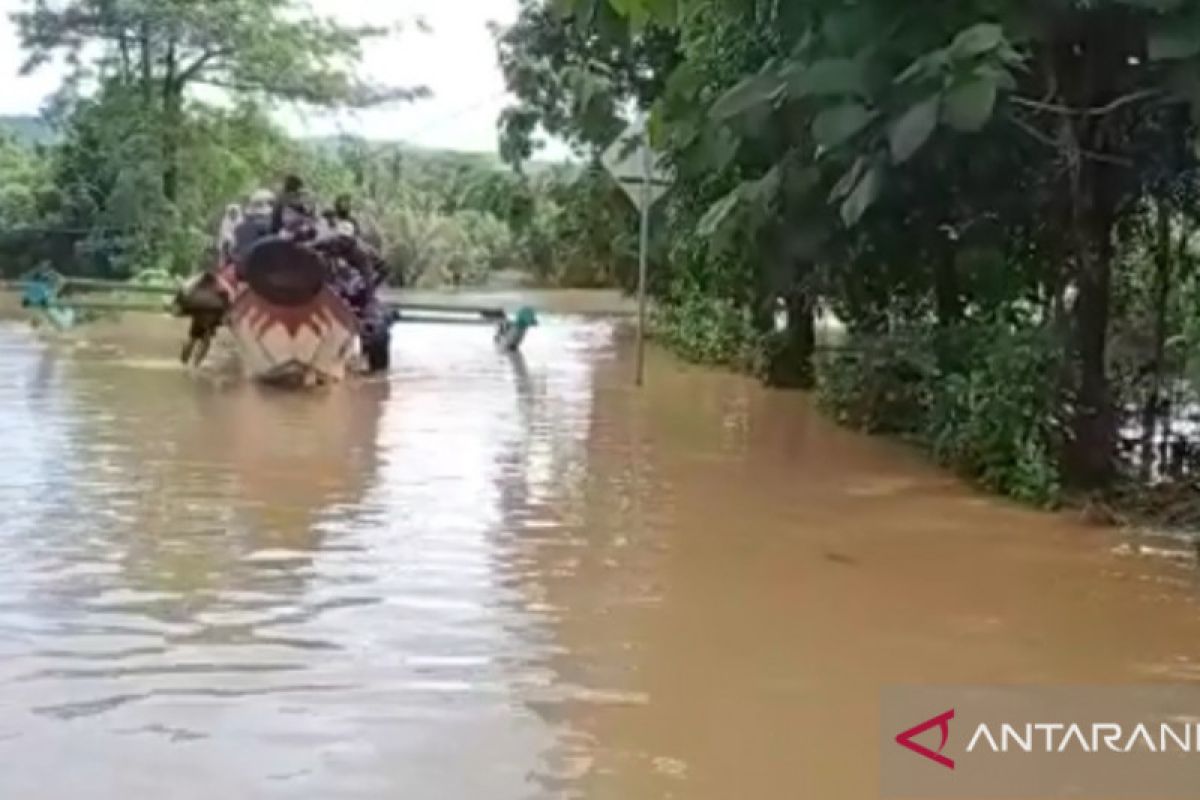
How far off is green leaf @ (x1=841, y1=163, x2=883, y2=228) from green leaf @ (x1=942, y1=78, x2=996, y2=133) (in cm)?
70

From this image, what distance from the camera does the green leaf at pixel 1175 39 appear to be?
24.4ft

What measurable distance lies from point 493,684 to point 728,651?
3.05 ft

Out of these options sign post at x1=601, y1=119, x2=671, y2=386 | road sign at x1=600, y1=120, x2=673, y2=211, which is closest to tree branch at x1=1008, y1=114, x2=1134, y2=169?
road sign at x1=600, y1=120, x2=673, y2=211

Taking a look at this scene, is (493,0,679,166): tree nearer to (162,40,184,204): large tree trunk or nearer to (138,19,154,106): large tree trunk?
(162,40,184,204): large tree trunk

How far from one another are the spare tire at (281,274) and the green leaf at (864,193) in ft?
27.2

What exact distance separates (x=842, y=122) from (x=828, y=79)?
220 millimetres

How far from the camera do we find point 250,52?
33219mm

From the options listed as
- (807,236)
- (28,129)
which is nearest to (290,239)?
(807,236)

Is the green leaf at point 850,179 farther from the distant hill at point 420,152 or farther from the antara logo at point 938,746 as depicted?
the distant hill at point 420,152

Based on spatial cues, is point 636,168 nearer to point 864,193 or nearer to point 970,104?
point 864,193

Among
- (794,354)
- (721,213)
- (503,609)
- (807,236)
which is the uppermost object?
(721,213)

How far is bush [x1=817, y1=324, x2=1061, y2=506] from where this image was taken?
987cm

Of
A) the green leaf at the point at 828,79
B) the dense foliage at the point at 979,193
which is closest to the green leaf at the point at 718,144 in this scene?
the dense foliage at the point at 979,193

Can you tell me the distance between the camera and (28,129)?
3694 centimetres
